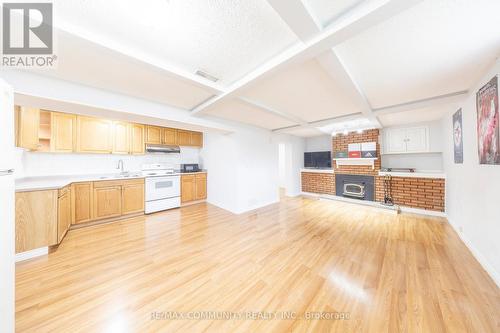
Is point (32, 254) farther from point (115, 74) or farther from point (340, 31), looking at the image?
point (340, 31)

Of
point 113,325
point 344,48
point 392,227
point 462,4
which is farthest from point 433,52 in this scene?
point 113,325

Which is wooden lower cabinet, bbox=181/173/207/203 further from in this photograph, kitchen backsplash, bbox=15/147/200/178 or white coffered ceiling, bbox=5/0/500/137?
white coffered ceiling, bbox=5/0/500/137

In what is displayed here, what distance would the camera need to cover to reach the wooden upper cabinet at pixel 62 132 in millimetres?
2910

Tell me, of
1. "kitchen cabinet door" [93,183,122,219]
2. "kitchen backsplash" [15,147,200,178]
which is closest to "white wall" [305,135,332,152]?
"kitchen backsplash" [15,147,200,178]

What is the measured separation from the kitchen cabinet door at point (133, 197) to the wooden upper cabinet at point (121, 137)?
831 mm

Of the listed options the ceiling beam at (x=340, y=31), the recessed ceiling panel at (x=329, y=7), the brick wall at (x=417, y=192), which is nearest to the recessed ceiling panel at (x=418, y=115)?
the brick wall at (x=417, y=192)

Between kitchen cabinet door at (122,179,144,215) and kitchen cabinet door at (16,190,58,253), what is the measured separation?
1260 millimetres

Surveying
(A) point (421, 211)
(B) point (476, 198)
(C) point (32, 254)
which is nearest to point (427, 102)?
(B) point (476, 198)

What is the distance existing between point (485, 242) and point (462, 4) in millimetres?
2539

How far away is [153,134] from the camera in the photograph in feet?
13.5

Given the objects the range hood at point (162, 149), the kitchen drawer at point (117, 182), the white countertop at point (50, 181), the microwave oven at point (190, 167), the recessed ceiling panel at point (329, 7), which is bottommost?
the kitchen drawer at point (117, 182)

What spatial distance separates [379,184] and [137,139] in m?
6.53

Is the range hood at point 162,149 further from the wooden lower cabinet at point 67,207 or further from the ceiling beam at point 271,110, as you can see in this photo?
the ceiling beam at point 271,110

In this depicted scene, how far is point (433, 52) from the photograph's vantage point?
148 cm
